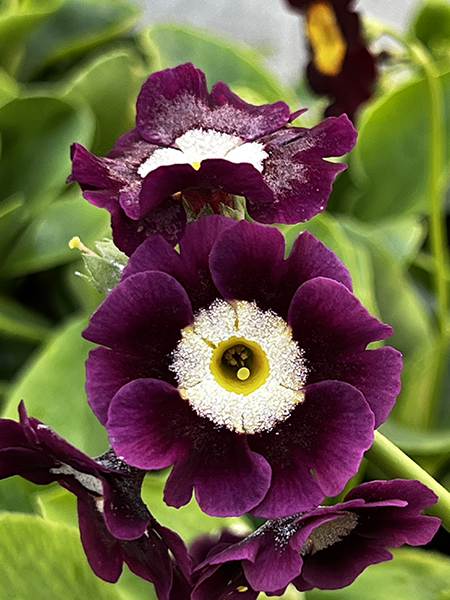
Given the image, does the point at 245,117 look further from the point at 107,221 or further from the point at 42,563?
the point at 107,221

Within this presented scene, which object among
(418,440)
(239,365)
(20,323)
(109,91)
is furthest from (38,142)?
(239,365)

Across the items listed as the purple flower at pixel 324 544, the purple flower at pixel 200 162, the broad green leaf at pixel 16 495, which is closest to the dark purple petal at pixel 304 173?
the purple flower at pixel 200 162

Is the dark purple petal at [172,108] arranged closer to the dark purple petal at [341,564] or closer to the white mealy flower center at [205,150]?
the white mealy flower center at [205,150]

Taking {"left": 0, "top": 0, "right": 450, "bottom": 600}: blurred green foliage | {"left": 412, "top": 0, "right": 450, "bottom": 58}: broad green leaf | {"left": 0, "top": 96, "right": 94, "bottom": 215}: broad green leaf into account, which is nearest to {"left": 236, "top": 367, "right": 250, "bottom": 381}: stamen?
{"left": 0, "top": 0, "right": 450, "bottom": 600}: blurred green foliage

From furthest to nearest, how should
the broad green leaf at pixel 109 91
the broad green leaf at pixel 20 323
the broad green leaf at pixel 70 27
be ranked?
1. the broad green leaf at pixel 70 27
2. the broad green leaf at pixel 109 91
3. the broad green leaf at pixel 20 323

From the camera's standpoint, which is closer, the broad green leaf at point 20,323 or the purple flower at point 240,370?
the purple flower at point 240,370

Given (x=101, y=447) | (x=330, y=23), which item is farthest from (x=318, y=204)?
(x=330, y=23)

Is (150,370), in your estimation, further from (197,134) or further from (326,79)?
(326,79)
